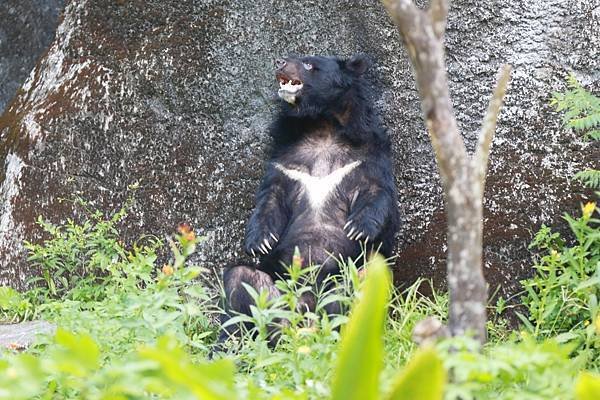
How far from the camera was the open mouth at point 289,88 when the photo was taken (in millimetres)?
5680

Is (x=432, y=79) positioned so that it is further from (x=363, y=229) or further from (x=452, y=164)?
(x=363, y=229)

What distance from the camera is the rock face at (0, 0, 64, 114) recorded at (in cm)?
888

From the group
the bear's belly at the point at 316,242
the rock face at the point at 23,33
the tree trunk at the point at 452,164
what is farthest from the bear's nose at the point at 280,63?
the rock face at the point at 23,33

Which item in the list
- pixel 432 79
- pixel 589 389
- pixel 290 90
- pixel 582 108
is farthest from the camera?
pixel 290 90

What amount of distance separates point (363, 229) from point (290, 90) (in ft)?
2.88

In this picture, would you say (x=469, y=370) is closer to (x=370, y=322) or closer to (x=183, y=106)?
(x=370, y=322)

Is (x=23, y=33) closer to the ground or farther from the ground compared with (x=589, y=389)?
closer to the ground

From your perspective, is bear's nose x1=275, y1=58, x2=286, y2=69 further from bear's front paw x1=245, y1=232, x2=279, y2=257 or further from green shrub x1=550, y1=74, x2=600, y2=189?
green shrub x1=550, y1=74, x2=600, y2=189

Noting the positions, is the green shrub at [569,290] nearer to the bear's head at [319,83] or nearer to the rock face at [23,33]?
the bear's head at [319,83]

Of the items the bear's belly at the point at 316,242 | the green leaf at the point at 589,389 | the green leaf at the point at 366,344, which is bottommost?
the bear's belly at the point at 316,242

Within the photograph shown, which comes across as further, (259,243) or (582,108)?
(259,243)

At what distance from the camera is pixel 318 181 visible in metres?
5.77

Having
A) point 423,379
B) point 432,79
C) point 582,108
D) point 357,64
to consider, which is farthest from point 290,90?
point 423,379

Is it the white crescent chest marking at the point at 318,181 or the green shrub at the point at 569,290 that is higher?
the white crescent chest marking at the point at 318,181
